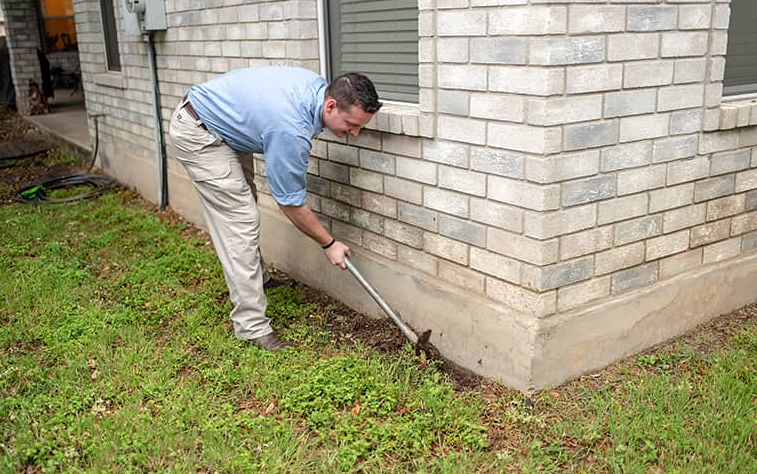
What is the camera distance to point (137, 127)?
7.84 meters

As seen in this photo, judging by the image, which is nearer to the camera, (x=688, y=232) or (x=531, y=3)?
(x=531, y=3)

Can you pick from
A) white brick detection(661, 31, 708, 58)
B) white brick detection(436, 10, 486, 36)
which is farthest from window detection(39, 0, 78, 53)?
white brick detection(661, 31, 708, 58)

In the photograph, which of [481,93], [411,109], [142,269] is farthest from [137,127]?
[481,93]

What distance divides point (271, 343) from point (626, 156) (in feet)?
7.31

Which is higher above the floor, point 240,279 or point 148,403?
point 240,279

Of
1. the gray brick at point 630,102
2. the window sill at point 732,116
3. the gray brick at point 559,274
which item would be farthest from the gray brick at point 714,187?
the gray brick at point 559,274

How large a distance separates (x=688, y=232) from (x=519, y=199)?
47.7 inches

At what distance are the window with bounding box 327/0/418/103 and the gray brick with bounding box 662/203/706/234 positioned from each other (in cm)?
151

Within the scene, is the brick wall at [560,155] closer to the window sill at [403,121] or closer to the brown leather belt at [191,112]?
the window sill at [403,121]

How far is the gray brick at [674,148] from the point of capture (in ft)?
11.8

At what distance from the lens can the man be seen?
3.79 m

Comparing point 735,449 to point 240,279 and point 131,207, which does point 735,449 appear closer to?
point 240,279

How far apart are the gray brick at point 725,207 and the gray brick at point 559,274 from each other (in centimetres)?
99

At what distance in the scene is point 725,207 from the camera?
4047 millimetres
